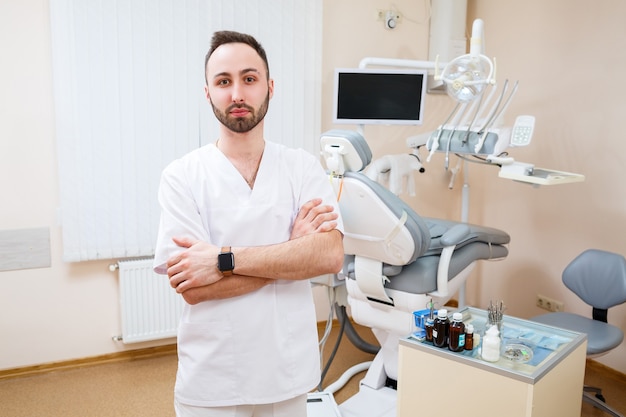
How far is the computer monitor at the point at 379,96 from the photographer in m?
3.18

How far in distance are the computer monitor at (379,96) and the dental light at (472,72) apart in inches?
21.9

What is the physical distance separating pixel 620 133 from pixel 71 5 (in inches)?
115

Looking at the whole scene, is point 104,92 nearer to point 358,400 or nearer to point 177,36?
point 177,36

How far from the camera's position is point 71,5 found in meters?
2.89

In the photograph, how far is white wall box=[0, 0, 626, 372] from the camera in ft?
9.68

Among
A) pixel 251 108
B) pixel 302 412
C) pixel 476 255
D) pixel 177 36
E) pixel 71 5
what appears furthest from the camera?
pixel 177 36

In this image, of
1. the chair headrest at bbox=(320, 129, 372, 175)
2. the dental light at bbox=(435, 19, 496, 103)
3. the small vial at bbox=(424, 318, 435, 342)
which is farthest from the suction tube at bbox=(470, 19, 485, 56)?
the small vial at bbox=(424, 318, 435, 342)

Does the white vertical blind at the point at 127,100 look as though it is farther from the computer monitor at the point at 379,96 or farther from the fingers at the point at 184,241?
the fingers at the point at 184,241

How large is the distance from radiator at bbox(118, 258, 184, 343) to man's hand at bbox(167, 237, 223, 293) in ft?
6.09

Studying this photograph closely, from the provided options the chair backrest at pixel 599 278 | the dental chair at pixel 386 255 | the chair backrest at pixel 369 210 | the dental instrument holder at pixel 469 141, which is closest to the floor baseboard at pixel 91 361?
the dental chair at pixel 386 255

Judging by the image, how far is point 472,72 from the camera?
2.62m

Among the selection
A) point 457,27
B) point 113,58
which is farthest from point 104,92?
point 457,27

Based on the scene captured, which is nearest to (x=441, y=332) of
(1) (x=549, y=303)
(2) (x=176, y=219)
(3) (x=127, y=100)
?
(2) (x=176, y=219)

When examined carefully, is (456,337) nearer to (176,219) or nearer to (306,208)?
(306,208)
